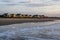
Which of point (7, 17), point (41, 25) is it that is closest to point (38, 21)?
point (41, 25)

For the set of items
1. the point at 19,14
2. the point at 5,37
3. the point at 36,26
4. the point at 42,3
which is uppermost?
the point at 42,3

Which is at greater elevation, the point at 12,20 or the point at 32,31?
the point at 12,20

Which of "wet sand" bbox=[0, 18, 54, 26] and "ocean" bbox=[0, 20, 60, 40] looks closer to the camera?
"ocean" bbox=[0, 20, 60, 40]

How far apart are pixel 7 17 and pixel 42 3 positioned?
0.50m

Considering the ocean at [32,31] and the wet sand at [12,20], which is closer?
the ocean at [32,31]

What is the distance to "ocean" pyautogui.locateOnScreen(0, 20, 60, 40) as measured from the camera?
195 cm

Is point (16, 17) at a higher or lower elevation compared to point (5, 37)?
higher

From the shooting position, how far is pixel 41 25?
2107mm

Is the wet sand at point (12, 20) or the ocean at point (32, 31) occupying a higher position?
the wet sand at point (12, 20)

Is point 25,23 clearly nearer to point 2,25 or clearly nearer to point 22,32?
point 22,32

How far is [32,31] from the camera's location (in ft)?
6.73

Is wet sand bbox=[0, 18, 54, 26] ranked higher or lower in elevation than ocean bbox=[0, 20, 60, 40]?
higher

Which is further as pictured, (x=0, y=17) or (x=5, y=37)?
(x=0, y=17)

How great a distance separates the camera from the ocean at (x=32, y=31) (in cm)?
195
